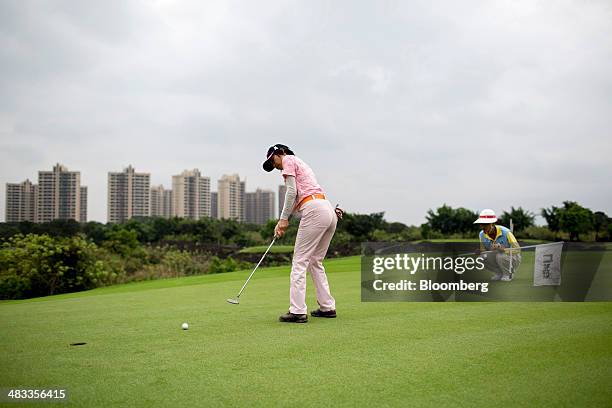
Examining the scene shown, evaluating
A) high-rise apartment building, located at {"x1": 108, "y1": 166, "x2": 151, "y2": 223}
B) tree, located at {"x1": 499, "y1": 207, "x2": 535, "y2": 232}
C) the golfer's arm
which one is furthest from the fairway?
high-rise apartment building, located at {"x1": 108, "y1": 166, "x2": 151, "y2": 223}

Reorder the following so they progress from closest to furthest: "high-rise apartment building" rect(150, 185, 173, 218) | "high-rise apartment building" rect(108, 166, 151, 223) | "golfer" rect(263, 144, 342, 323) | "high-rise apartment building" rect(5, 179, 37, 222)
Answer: "golfer" rect(263, 144, 342, 323) < "high-rise apartment building" rect(5, 179, 37, 222) < "high-rise apartment building" rect(108, 166, 151, 223) < "high-rise apartment building" rect(150, 185, 173, 218)

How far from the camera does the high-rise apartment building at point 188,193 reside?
86625 mm

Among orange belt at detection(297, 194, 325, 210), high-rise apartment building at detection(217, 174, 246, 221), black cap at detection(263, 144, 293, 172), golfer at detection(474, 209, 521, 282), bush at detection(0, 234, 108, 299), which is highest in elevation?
high-rise apartment building at detection(217, 174, 246, 221)

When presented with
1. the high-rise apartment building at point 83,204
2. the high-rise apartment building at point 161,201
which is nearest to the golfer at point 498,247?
the high-rise apartment building at point 83,204

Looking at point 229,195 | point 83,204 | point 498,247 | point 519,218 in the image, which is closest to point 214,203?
point 229,195

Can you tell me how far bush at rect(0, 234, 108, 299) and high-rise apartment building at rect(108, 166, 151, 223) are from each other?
2295 inches

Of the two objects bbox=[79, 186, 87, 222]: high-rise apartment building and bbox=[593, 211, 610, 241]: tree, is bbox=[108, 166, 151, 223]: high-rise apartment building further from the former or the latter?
bbox=[593, 211, 610, 241]: tree

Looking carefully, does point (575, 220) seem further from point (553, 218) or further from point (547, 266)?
point (547, 266)

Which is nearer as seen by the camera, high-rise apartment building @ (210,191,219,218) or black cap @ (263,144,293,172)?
black cap @ (263,144,293,172)

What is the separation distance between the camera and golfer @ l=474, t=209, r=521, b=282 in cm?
875

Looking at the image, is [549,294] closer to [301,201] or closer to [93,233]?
[301,201]

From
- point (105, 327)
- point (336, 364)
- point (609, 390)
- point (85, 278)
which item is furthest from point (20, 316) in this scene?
point (85, 278)

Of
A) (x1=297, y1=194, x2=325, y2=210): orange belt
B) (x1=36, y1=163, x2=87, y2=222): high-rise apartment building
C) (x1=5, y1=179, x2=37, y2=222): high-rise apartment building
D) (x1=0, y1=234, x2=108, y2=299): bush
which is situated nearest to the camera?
(x1=297, y1=194, x2=325, y2=210): orange belt

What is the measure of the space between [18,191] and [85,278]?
3438cm
